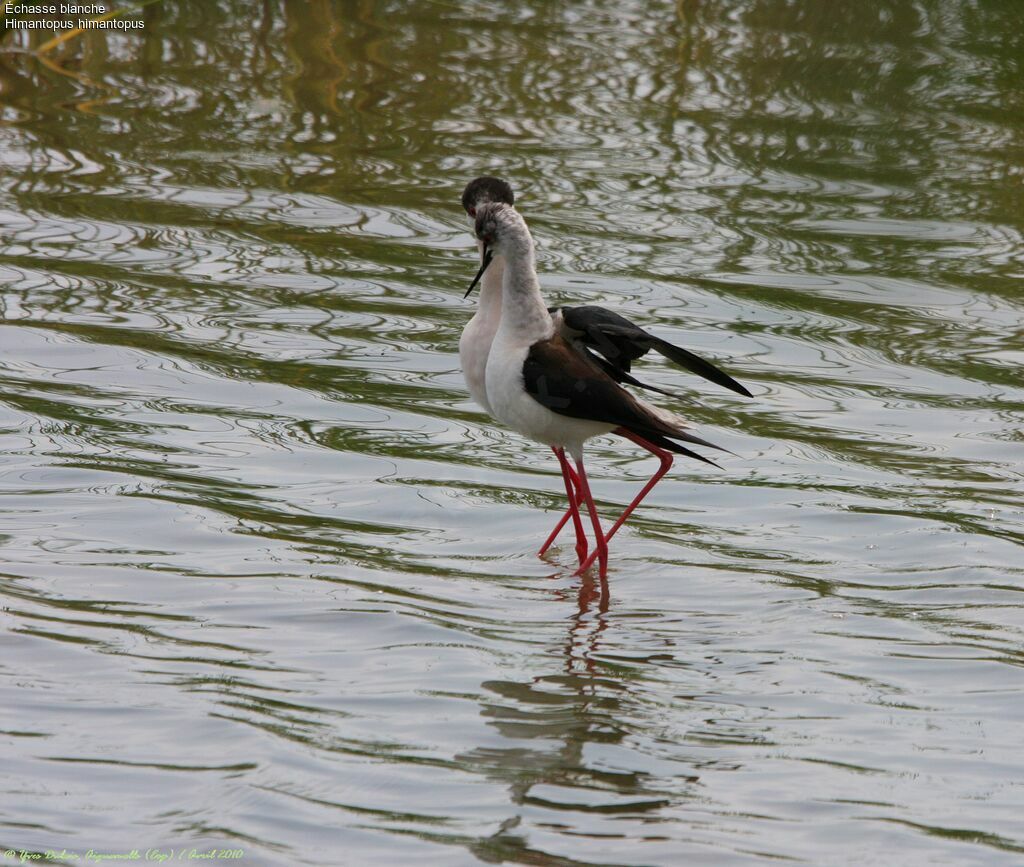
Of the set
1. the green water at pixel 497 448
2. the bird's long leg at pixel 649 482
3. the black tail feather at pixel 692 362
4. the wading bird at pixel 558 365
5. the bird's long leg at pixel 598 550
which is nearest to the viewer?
the green water at pixel 497 448

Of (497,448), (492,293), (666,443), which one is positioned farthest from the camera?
(497,448)

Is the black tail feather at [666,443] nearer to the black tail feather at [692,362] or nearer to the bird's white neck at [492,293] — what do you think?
the black tail feather at [692,362]

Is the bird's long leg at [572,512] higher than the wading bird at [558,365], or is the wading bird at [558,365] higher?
the wading bird at [558,365]

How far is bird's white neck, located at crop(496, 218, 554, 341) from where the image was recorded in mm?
6414

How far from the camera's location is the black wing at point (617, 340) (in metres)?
6.32

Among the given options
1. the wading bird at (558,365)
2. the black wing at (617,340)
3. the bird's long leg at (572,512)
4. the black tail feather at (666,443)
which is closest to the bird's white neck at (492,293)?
the wading bird at (558,365)

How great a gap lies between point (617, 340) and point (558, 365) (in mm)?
299

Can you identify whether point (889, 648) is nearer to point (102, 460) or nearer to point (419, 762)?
point (419, 762)

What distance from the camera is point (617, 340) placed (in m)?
6.48

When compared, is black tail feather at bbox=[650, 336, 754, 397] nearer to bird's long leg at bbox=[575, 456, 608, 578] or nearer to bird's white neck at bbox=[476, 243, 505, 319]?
bird's long leg at bbox=[575, 456, 608, 578]

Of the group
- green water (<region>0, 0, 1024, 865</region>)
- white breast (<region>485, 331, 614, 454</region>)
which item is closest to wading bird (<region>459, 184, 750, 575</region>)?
white breast (<region>485, 331, 614, 454</region>)

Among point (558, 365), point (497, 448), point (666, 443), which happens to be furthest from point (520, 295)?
point (497, 448)

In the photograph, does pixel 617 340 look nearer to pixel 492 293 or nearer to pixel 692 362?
pixel 692 362

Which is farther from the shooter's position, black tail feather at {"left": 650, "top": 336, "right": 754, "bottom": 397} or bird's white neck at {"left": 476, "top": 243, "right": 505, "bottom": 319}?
Result: bird's white neck at {"left": 476, "top": 243, "right": 505, "bottom": 319}
